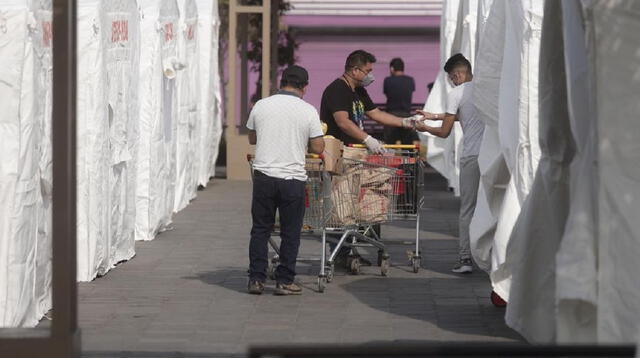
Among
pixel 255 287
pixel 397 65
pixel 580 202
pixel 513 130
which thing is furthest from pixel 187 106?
pixel 580 202

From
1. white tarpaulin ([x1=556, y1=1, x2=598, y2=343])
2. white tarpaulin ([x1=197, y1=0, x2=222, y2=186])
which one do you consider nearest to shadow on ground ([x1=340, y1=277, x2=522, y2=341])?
white tarpaulin ([x1=556, y1=1, x2=598, y2=343])

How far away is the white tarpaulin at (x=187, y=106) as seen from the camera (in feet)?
58.0

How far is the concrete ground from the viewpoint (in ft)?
29.6

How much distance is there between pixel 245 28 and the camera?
2431cm

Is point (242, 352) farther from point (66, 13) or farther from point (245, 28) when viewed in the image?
point (245, 28)

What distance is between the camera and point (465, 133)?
11992 millimetres

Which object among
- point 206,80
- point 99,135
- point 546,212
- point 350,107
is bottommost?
point 546,212

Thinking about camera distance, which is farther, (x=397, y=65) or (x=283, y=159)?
(x=397, y=65)

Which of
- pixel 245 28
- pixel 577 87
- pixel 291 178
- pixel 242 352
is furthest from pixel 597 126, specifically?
pixel 245 28

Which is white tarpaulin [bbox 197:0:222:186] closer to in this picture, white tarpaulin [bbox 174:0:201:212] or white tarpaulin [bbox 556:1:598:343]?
white tarpaulin [bbox 174:0:201:212]

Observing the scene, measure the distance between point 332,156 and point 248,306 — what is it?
145cm

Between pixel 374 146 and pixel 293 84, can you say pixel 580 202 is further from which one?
pixel 374 146

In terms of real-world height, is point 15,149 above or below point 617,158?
below

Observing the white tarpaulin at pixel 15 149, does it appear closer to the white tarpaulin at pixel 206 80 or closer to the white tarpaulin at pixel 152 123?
the white tarpaulin at pixel 152 123
